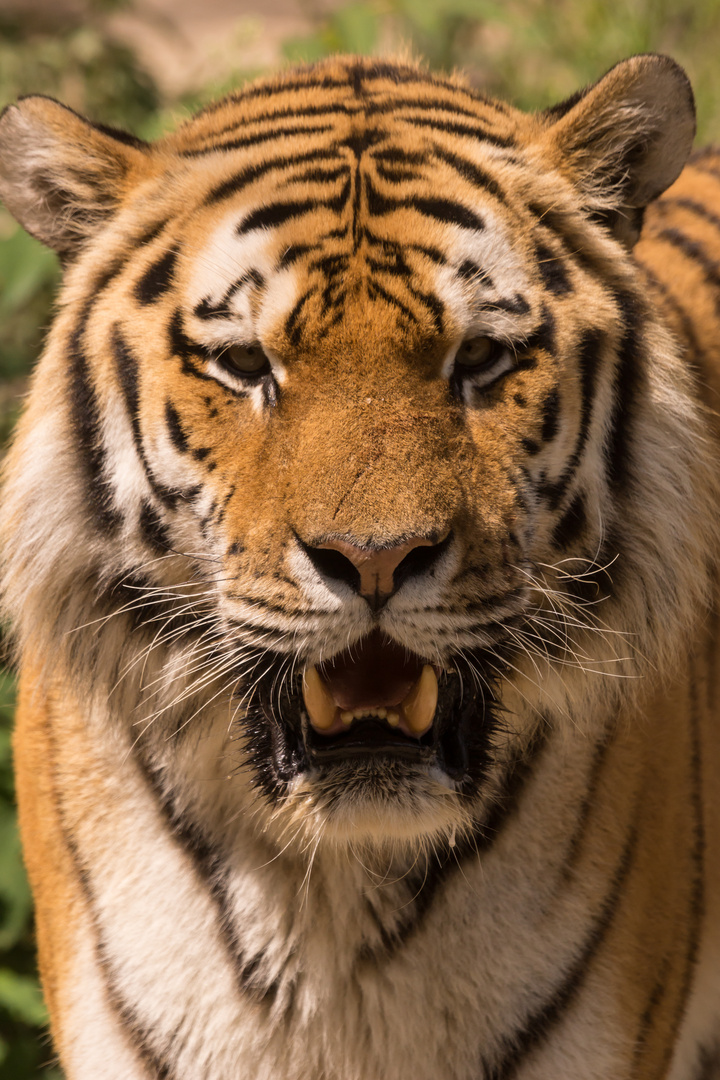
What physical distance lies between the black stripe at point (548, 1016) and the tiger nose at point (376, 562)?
50 centimetres

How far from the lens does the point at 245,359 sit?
1171 millimetres

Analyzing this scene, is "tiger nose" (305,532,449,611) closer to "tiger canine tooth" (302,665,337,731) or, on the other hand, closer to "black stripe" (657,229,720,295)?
"tiger canine tooth" (302,665,337,731)

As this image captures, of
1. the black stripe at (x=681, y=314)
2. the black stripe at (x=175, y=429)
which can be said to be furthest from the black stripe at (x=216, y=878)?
the black stripe at (x=681, y=314)

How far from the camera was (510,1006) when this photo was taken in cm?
129

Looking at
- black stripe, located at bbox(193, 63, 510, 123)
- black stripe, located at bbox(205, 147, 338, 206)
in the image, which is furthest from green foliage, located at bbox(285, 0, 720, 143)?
black stripe, located at bbox(205, 147, 338, 206)

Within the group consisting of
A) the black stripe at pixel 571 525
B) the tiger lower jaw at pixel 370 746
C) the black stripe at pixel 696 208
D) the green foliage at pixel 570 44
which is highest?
the green foliage at pixel 570 44

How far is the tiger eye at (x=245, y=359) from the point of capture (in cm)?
116

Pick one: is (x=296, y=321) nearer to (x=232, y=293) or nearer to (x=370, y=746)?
(x=232, y=293)

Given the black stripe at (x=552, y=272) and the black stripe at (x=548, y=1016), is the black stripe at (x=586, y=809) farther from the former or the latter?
the black stripe at (x=552, y=272)

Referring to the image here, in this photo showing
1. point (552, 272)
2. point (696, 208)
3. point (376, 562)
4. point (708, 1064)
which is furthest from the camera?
point (696, 208)

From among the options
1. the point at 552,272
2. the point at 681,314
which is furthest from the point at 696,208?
the point at 552,272

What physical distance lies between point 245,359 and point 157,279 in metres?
0.14

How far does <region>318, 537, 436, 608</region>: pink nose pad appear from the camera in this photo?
3.28 ft

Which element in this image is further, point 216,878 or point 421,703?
point 216,878
